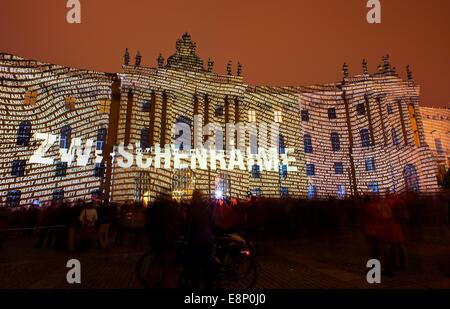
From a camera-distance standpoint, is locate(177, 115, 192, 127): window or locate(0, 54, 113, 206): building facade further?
locate(177, 115, 192, 127): window

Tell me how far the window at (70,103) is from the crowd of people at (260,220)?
18265 millimetres

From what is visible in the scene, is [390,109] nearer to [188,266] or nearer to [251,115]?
[251,115]

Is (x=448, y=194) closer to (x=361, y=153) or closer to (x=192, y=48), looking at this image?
(x=361, y=153)

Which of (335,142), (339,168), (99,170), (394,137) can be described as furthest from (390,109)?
(99,170)

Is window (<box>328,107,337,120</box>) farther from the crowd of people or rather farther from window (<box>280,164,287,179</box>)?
the crowd of people

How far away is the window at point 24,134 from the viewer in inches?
1186

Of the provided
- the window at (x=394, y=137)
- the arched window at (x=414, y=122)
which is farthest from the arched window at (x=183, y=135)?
the arched window at (x=414, y=122)

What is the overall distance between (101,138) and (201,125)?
10.1 meters

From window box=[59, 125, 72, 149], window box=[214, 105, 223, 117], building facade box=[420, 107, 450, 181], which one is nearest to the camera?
window box=[59, 125, 72, 149]

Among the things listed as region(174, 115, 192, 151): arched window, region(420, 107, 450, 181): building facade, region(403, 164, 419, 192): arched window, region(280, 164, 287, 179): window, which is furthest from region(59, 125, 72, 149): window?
region(420, 107, 450, 181): building facade

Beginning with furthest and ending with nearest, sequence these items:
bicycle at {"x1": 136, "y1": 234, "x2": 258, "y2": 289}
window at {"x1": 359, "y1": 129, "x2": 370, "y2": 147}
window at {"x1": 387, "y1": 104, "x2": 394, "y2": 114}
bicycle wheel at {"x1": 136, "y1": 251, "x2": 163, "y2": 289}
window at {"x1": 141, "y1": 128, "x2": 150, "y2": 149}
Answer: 1. window at {"x1": 387, "y1": 104, "x2": 394, "y2": 114}
2. window at {"x1": 359, "y1": 129, "x2": 370, "y2": 147}
3. window at {"x1": 141, "y1": 128, "x2": 150, "y2": 149}
4. bicycle wheel at {"x1": 136, "y1": 251, "x2": 163, "y2": 289}
5. bicycle at {"x1": 136, "y1": 234, "x2": 258, "y2": 289}

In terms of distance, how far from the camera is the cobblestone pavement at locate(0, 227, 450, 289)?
644 centimetres

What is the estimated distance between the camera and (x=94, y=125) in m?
Result: 31.3

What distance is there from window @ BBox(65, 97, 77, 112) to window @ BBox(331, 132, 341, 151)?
96.0 feet
